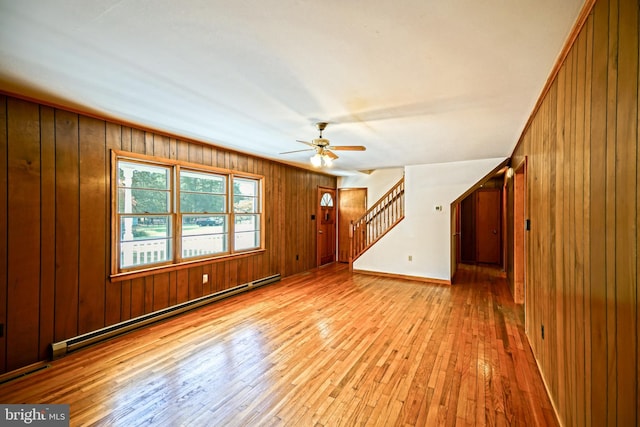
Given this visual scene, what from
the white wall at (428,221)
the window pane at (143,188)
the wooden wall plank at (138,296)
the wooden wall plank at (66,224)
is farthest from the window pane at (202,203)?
the white wall at (428,221)

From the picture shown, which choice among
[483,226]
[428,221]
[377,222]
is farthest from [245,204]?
[483,226]

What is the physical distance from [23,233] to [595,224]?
4232 millimetres

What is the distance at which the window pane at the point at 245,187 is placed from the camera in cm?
480

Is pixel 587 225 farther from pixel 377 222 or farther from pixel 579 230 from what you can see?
pixel 377 222

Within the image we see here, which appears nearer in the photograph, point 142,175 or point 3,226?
point 3,226

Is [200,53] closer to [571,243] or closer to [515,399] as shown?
[571,243]

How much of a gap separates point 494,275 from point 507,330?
317 cm

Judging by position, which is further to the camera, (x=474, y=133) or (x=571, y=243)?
(x=474, y=133)

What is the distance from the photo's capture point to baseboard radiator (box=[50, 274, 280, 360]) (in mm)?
2688

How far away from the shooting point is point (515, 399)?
207 cm

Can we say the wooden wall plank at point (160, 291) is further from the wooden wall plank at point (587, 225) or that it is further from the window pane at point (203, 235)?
the wooden wall plank at point (587, 225)

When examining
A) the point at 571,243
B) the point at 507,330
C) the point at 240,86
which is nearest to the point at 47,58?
the point at 240,86

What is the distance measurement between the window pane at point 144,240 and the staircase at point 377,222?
3.90 meters

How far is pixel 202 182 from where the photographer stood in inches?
165
